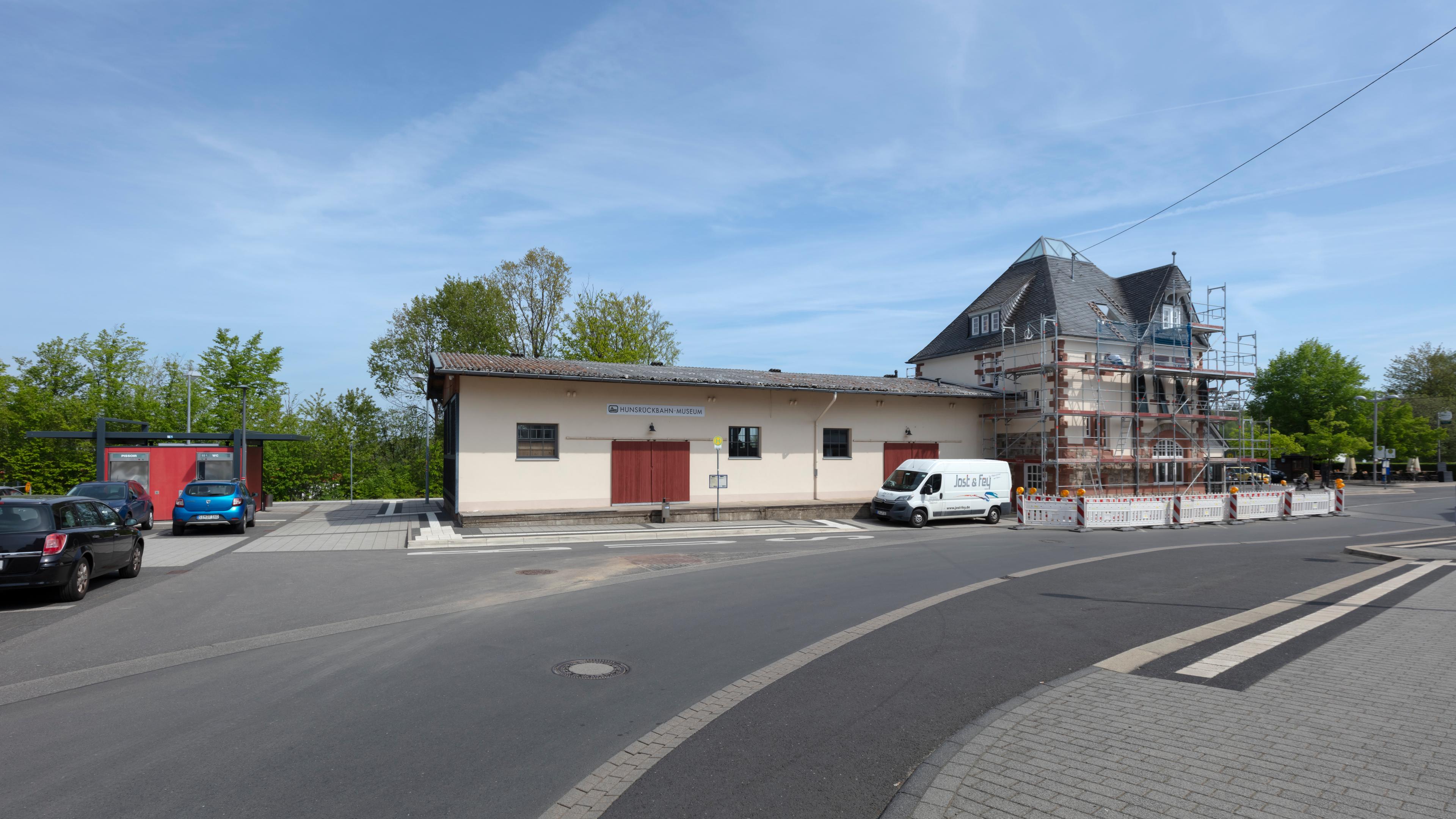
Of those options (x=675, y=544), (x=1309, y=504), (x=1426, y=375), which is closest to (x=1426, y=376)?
(x=1426, y=375)

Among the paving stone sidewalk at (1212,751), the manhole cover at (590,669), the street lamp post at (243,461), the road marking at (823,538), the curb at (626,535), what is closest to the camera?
the paving stone sidewalk at (1212,751)

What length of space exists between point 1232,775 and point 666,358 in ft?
164

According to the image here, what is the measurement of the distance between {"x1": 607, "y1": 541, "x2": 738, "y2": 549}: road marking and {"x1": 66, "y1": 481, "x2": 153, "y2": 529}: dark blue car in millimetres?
12098

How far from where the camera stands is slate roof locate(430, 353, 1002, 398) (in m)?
23.0

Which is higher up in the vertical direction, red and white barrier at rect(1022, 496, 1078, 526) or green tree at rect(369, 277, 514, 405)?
green tree at rect(369, 277, 514, 405)

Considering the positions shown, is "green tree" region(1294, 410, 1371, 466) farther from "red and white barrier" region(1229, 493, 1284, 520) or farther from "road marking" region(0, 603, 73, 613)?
"road marking" region(0, 603, 73, 613)

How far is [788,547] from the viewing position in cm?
1830

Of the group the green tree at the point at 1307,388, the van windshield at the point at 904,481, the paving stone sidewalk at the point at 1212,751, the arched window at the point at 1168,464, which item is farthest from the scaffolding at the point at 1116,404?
the green tree at the point at 1307,388

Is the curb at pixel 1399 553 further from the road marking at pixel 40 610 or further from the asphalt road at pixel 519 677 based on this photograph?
the road marking at pixel 40 610

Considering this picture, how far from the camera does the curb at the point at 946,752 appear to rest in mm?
4230

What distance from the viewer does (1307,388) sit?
64812 millimetres

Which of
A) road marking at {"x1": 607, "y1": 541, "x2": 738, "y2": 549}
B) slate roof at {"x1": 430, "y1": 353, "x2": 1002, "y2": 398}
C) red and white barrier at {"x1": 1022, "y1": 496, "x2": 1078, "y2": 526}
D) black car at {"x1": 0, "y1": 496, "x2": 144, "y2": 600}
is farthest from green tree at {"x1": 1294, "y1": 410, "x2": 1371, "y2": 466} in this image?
black car at {"x1": 0, "y1": 496, "x2": 144, "y2": 600}

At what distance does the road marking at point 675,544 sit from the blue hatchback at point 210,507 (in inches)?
408

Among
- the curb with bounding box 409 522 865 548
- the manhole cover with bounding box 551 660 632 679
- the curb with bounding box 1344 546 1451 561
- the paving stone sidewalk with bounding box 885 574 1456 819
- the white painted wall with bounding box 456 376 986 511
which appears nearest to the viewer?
the paving stone sidewalk with bounding box 885 574 1456 819
